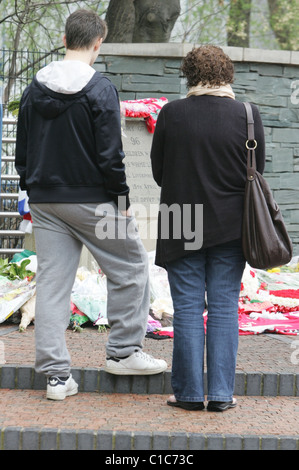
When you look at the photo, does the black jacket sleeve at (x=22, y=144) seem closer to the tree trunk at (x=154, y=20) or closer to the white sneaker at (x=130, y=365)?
the white sneaker at (x=130, y=365)

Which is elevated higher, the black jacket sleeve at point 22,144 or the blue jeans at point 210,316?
the black jacket sleeve at point 22,144

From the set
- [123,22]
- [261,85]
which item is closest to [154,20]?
[123,22]

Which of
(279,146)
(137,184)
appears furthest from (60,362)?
(279,146)

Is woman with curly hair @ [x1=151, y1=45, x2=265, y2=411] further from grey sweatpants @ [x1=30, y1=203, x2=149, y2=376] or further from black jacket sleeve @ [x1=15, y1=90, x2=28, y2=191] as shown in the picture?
black jacket sleeve @ [x1=15, y1=90, x2=28, y2=191]

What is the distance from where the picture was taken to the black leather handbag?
3.96 metres

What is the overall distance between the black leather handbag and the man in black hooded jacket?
597mm

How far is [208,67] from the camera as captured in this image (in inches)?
159

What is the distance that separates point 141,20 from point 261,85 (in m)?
2.84

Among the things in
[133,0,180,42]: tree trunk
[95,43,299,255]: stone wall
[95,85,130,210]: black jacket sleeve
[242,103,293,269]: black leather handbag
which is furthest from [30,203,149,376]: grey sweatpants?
[133,0,180,42]: tree trunk

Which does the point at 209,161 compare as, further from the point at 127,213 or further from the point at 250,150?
the point at 127,213

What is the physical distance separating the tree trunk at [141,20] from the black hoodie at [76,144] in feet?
25.8

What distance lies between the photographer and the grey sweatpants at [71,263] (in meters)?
4.10

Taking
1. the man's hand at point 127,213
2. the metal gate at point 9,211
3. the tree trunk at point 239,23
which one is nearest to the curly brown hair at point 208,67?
the man's hand at point 127,213

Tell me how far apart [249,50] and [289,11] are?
14.4m
